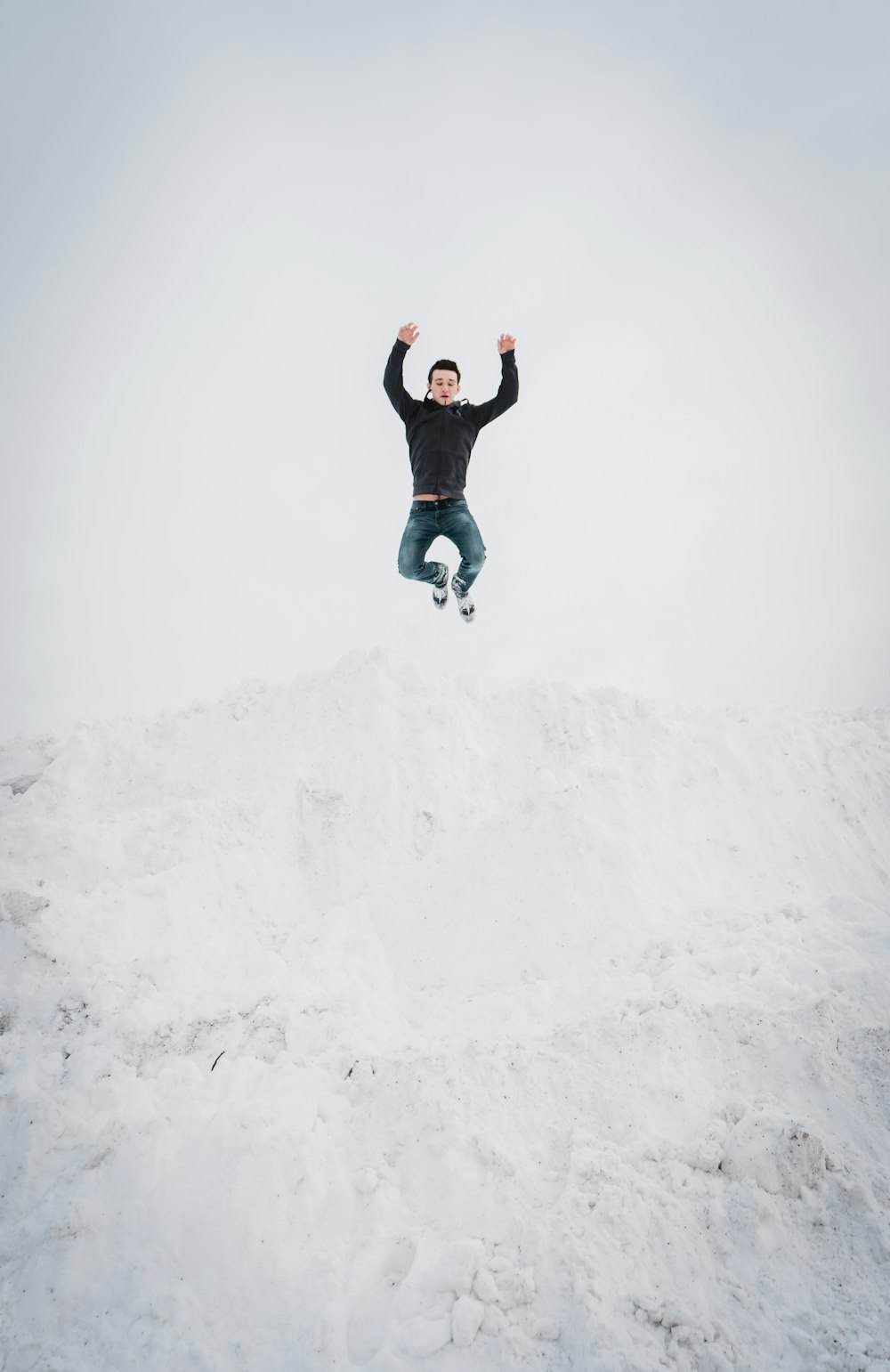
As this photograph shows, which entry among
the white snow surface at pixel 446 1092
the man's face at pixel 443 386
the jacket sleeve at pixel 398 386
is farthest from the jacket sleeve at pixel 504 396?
the white snow surface at pixel 446 1092

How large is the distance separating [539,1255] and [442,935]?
630 cm

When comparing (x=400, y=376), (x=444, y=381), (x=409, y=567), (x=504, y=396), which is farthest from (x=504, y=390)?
(x=409, y=567)

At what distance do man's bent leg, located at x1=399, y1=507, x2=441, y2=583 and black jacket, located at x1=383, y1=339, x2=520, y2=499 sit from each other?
0.30m

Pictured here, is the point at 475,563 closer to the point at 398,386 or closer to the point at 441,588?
the point at 441,588

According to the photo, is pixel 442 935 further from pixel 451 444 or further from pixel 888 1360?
pixel 451 444

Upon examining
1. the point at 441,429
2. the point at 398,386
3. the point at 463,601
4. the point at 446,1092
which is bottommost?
the point at 446,1092

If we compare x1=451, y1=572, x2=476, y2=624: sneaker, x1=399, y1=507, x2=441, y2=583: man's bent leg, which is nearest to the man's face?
x1=399, y1=507, x2=441, y2=583: man's bent leg

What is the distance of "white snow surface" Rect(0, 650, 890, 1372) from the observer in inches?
167

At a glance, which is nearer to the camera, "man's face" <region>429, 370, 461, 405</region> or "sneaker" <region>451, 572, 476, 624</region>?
"man's face" <region>429, 370, 461, 405</region>

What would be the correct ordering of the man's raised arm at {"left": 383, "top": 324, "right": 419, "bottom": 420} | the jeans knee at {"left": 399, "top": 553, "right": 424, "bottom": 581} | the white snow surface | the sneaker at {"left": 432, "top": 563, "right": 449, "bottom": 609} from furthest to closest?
the sneaker at {"left": 432, "top": 563, "right": 449, "bottom": 609}
the jeans knee at {"left": 399, "top": 553, "right": 424, "bottom": 581}
the man's raised arm at {"left": 383, "top": 324, "right": 419, "bottom": 420}
the white snow surface

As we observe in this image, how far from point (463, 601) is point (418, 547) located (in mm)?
1101

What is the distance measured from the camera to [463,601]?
769 centimetres

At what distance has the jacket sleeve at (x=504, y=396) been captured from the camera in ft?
20.7

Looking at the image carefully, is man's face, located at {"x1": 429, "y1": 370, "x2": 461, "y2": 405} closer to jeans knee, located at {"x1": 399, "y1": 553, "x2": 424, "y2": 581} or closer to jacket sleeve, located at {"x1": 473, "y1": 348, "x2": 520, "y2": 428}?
jacket sleeve, located at {"x1": 473, "y1": 348, "x2": 520, "y2": 428}
